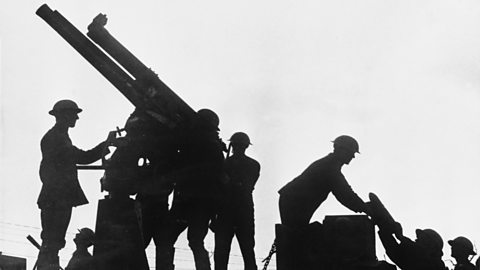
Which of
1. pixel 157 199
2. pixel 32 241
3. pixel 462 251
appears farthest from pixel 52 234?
pixel 462 251

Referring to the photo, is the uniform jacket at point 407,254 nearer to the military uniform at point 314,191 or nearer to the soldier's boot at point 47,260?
the military uniform at point 314,191

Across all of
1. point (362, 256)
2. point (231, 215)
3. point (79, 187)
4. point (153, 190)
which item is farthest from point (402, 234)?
point (79, 187)

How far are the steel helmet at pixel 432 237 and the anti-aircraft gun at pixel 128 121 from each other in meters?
3.73

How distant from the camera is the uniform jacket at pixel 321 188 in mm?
12516

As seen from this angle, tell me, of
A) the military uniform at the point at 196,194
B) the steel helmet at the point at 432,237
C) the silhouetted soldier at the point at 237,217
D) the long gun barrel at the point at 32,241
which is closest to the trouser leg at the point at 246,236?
the silhouetted soldier at the point at 237,217

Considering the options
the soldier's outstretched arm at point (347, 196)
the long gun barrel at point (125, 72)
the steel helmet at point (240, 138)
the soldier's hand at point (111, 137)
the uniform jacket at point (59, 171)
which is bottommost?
the soldier's outstretched arm at point (347, 196)

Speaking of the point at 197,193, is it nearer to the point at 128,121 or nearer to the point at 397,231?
the point at 128,121

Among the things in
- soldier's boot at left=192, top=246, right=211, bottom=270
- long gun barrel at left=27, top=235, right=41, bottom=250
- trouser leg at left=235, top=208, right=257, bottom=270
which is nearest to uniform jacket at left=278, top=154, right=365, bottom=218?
trouser leg at left=235, top=208, right=257, bottom=270

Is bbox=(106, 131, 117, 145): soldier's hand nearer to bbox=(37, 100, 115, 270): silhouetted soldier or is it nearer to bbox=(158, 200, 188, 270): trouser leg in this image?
bbox=(37, 100, 115, 270): silhouetted soldier

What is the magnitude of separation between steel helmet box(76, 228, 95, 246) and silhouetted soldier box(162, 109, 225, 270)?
101 centimetres

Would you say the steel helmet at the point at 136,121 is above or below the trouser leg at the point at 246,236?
above

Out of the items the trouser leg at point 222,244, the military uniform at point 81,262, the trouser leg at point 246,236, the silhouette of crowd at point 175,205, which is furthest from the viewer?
the trouser leg at point 246,236

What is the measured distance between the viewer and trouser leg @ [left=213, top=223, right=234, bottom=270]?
13125 mm

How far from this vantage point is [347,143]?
41.7 feet
